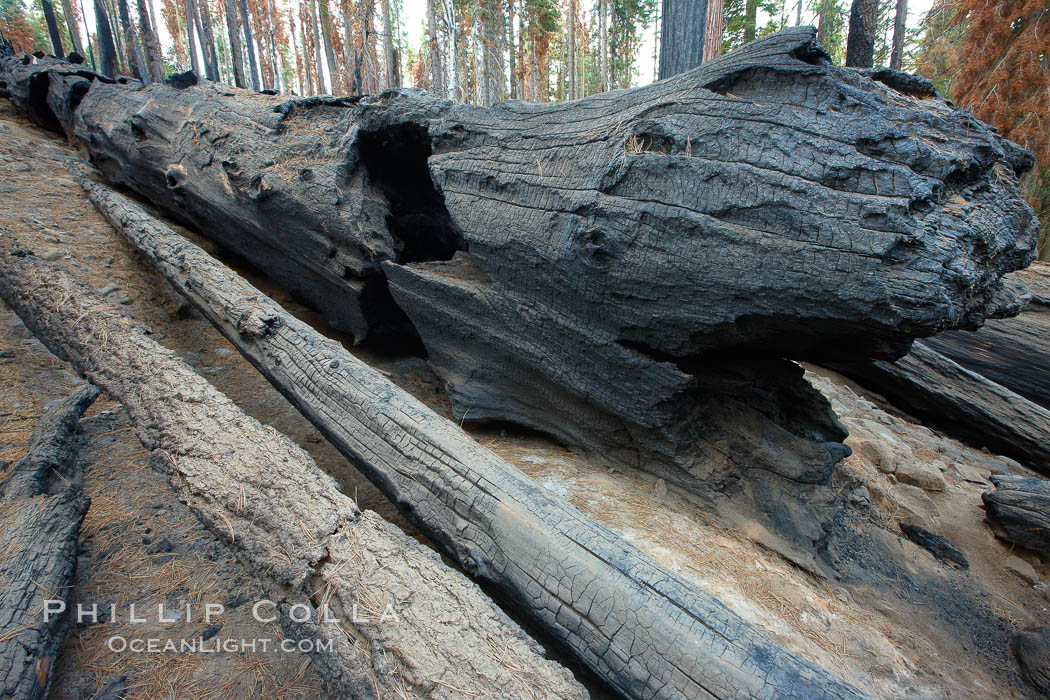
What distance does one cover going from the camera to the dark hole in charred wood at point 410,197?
3965 millimetres

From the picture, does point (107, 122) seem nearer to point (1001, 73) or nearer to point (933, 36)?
point (1001, 73)

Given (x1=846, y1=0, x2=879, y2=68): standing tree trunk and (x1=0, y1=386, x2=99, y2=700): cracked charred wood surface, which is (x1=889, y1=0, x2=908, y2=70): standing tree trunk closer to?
(x1=846, y1=0, x2=879, y2=68): standing tree trunk

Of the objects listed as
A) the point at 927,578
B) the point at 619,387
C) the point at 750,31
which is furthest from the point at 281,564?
the point at 750,31

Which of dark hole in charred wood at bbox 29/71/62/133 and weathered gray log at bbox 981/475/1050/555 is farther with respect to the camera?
dark hole in charred wood at bbox 29/71/62/133

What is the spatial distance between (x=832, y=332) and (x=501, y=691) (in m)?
2.03

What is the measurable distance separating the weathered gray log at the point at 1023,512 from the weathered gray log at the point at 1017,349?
1.24 meters

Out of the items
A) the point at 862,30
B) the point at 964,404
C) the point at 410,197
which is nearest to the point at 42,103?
the point at 410,197

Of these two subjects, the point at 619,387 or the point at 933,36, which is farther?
the point at 933,36

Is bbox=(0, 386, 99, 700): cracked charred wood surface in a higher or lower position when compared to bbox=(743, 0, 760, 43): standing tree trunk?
lower

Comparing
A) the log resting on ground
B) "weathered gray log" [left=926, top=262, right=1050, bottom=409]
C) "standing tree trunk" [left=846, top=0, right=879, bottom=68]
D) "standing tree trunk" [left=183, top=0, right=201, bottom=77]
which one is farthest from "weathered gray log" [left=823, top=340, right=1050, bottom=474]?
"standing tree trunk" [left=183, top=0, right=201, bottom=77]

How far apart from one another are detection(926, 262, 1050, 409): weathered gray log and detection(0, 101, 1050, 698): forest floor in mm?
807

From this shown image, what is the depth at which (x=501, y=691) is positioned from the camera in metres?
1.42

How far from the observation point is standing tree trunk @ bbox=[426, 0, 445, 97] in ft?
52.2

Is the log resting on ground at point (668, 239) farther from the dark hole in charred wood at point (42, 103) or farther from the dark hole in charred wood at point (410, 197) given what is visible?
the dark hole in charred wood at point (42, 103)
